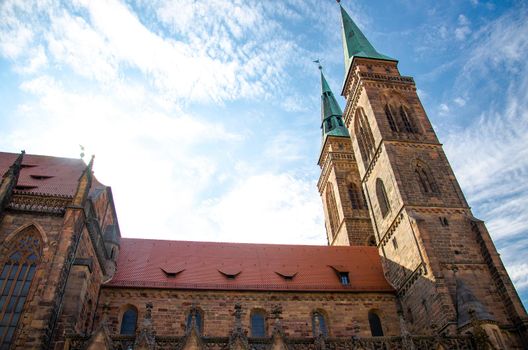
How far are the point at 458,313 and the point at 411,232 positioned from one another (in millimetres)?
4246

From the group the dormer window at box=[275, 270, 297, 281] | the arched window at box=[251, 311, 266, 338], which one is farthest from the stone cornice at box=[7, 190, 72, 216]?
the dormer window at box=[275, 270, 297, 281]

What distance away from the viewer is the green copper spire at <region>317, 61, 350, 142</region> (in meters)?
35.4

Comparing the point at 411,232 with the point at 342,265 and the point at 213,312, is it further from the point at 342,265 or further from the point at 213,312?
the point at 213,312

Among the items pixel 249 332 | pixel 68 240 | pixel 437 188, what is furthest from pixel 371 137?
pixel 68 240

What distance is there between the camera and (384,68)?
1112 inches

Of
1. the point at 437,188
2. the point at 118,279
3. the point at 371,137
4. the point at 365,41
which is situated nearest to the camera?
the point at 118,279

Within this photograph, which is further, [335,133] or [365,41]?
[335,133]

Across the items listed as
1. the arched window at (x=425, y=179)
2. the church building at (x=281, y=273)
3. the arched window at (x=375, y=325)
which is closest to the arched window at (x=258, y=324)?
the church building at (x=281, y=273)

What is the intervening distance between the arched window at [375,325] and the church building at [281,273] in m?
0.06

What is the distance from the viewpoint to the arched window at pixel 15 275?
40.0 ft

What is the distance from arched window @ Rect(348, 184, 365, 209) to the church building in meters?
2.99

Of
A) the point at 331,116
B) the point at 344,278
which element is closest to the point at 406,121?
the point at 344,278

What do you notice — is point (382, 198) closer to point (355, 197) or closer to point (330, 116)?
point (355, 197)

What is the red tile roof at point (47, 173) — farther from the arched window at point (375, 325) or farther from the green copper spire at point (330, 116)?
the green copper spire at point (330, 116)
